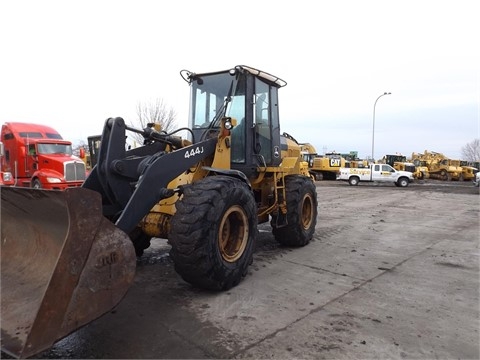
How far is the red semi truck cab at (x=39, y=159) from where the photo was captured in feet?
45.1

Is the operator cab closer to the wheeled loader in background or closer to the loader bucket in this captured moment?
the wheeled loader in background

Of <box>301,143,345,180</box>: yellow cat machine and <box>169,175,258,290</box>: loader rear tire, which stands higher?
<box>301,143,345,180</box>: yellow cat machine

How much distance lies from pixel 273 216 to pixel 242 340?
3347mm

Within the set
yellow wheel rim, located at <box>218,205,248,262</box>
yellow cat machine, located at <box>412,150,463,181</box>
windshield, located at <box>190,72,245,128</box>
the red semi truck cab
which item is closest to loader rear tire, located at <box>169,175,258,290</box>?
yellow wheel rim, located at <box>218,205,248,262</box>

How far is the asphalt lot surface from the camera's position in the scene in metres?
3.09

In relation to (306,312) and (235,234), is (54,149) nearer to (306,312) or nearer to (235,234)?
(235,234)

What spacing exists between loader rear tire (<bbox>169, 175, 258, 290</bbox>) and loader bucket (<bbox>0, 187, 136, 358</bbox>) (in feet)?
2.49

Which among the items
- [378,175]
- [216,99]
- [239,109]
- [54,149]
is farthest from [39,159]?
[378,175]

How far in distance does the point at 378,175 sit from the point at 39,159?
23166 millimetres

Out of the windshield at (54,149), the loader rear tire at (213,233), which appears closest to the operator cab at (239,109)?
the loader rear tire at (213,233)

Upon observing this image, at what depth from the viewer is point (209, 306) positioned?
12.8 ft

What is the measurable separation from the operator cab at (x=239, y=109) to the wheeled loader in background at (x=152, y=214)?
0.06 ft

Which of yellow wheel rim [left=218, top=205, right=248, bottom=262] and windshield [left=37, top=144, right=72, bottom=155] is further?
windshield [left=37, top=144, right=72, bottom=155]

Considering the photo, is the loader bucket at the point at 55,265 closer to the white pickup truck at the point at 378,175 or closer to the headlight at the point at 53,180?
the headlight at the point at 53,180
